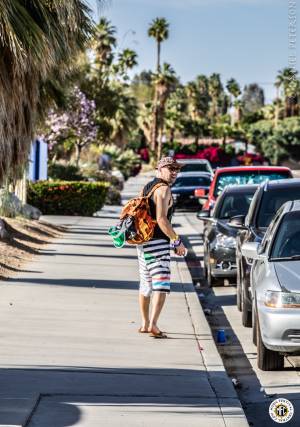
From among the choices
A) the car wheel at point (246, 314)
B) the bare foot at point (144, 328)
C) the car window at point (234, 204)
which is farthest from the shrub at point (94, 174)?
the bare foot at point (144, 328)

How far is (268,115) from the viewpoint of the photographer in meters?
139

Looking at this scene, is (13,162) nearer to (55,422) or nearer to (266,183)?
(266,183)

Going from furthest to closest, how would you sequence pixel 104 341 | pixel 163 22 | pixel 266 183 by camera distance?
pixel 163 22 → pixel 266 183 → pixel 104 341

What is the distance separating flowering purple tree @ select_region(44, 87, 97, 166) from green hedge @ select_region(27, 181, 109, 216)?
9.75 m

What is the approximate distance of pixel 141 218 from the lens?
11180 millimetres

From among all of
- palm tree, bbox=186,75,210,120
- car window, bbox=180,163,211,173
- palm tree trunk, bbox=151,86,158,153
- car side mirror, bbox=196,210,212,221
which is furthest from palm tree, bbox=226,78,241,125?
car side mirror, bbox=196,210,212,221

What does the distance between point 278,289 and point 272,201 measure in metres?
4.65

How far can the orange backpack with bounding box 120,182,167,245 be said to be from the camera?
11117 mm

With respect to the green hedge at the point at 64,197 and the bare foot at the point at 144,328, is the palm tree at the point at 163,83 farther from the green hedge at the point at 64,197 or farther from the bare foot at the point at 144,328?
the bare foot at the point at 144,328

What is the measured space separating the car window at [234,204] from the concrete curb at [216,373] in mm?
3140

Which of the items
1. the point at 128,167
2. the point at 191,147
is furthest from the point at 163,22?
the point at 128,167

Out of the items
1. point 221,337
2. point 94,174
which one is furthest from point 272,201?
point 94,174

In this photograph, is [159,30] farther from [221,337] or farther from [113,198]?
[221,337]

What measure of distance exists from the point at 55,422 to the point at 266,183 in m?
7.55
